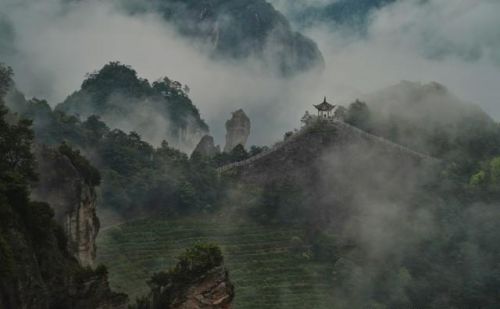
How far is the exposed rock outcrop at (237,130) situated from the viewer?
196 feet

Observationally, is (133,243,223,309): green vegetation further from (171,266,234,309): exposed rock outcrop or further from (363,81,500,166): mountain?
(363,81,500,166): mountain

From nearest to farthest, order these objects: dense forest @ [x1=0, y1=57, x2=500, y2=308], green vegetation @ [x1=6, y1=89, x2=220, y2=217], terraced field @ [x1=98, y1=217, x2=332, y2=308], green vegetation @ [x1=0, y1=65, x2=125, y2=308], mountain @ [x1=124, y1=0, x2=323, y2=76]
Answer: green vegetation @ [x1=0, y1=65, x2=125, y2=308]
terraced field @ [x1=98, y1=217, x2=332, y2=308]
dense forest @ [x1=0, y1=57, x2=500, y2=308]
green vegetation @ [x1=6, y1=89, x2=220, y2=217]
mountain @ [x1=124, y1=0, x2=323, y2=76]

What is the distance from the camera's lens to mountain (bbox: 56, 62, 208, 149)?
6088cm

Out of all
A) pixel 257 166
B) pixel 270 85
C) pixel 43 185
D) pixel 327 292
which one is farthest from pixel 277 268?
pixel 270 85

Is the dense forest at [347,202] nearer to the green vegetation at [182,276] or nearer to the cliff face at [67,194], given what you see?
the cliff face at [67,194]

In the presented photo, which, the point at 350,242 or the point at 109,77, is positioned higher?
the point at 109,77

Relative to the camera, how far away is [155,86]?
64.9 m

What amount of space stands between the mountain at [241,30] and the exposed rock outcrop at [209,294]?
61080 millimetres

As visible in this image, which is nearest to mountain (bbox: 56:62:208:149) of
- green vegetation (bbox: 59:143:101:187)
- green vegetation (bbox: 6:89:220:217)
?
green vegetation (bbox: 6:89:220:217)

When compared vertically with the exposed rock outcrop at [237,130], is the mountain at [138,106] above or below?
above

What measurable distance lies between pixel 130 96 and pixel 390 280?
34.7 m

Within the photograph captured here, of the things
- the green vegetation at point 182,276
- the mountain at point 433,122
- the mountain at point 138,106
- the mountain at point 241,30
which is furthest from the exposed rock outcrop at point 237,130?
the green vegetation at point 182,276

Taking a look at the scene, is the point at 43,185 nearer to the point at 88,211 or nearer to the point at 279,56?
the point at 88,211

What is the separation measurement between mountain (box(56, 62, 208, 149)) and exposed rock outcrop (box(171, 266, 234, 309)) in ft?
143
